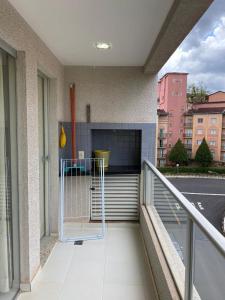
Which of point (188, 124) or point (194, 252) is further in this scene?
point (188, 124)

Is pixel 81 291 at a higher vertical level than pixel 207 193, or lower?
higher

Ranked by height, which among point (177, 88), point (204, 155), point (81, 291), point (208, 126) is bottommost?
point (81, 291)

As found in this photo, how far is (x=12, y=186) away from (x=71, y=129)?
1610 millimetres

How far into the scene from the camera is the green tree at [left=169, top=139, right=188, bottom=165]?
22.1 feet

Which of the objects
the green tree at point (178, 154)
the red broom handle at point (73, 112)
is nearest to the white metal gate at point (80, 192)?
the red broom handle at point (73, 112)

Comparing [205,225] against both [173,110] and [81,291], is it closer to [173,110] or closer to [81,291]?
[81,291]

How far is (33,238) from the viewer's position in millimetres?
2246

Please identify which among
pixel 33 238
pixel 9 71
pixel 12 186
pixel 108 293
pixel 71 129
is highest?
pixel 9 71

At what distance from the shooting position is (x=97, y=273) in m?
2.49

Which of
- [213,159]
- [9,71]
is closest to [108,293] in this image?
[9,71]

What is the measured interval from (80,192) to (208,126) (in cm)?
443

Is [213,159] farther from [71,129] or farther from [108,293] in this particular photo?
[108,293]

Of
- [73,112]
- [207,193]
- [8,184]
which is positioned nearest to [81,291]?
[8,184]

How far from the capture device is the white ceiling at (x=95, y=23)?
1.70 meters
